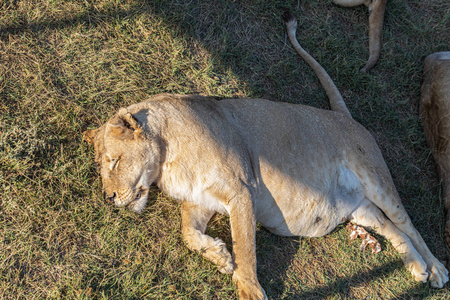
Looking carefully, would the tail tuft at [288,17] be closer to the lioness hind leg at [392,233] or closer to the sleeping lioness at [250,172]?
the sleeping lioness at [250,172]

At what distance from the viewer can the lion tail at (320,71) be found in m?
4.53

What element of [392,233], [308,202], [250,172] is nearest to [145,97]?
[250,172]

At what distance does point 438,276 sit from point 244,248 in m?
2.07

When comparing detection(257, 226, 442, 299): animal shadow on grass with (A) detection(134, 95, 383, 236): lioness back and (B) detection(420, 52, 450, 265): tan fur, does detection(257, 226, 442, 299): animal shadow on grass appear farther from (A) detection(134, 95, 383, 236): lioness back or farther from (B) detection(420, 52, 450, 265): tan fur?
(B) detection(420, 52, 450, 265): tan fur

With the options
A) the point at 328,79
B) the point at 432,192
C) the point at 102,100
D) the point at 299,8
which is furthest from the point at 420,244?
the point at 102,100

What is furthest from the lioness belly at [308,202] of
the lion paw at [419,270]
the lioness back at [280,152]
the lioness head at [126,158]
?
the lioness head at [126,158]

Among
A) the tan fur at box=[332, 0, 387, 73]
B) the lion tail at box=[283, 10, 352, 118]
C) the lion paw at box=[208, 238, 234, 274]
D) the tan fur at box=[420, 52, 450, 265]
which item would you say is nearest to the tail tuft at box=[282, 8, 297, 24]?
the lion tail at box=[283, 10, 352, 118]

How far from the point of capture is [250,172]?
11.1 feet

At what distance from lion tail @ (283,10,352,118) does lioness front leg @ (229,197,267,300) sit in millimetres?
1756

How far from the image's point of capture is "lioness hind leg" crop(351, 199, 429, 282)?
4062 mm

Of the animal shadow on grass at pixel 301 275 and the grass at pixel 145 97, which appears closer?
the grass at pixel 145 97

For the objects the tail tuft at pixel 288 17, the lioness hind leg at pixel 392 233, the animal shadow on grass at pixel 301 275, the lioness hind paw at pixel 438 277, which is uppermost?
the tail tuft at pixel 288 17

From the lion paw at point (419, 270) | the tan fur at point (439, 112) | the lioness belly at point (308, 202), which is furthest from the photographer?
the tan fur at point (439, 112)

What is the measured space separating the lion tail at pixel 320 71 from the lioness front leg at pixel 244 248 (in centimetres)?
176
